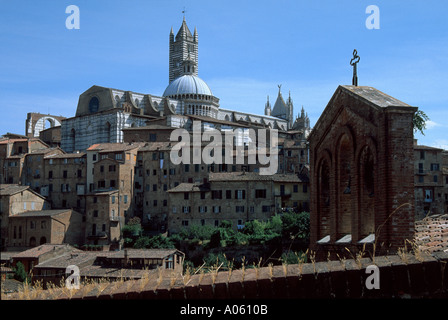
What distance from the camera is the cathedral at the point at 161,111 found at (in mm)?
82188

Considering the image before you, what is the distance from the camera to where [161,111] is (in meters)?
91.1

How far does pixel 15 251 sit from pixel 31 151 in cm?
1825

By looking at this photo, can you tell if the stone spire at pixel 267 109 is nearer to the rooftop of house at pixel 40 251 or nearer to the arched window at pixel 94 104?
the arched window at pixel 94 104

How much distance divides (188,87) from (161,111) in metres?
10.6

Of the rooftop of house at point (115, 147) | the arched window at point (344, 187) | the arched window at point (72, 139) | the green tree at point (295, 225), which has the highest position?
the arched window at point (72, 139)

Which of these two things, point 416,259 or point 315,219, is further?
point 315,219

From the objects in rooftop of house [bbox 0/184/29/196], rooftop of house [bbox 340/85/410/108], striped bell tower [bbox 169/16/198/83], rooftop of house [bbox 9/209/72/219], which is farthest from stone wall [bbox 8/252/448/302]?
striped bell tower [bbox 169/16/198/83]

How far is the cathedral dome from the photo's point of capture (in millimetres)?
99250

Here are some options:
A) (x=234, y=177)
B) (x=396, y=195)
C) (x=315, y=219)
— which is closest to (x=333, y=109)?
(x=315, y=219)

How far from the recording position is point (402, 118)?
9.82 m

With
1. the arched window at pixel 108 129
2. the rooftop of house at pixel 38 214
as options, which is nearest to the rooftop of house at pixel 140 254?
the rooftop of house at pixel 38 214
